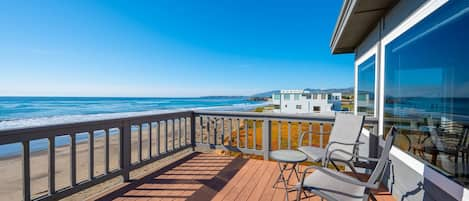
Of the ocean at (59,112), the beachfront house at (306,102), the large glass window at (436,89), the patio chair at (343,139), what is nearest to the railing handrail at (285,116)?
the patio chair at (343,139)

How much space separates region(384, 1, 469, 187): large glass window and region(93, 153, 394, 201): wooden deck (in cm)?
94

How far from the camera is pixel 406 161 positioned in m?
2.10

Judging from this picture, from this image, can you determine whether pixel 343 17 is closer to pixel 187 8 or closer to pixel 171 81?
pixel 187 8

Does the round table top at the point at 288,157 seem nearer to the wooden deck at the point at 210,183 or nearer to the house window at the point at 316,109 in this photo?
the wooden deck at the point at 210,183

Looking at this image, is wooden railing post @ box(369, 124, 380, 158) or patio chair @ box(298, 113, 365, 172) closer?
patio chair @ box(298, 113, 365, 172)

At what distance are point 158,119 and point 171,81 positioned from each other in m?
22.7

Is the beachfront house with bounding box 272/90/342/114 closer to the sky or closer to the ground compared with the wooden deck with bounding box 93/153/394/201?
closer to the sky

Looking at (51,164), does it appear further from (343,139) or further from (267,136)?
(343,139)

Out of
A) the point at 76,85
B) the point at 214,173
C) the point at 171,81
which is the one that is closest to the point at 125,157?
the point at 214,173

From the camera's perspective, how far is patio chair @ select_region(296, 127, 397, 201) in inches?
53.7

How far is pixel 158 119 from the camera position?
3428 mm

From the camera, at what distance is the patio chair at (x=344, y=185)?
1.37 meters

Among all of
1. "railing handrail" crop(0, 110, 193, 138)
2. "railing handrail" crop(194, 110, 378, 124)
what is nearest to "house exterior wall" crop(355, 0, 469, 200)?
"railing handrail" crop(194, 110, 378, 124)

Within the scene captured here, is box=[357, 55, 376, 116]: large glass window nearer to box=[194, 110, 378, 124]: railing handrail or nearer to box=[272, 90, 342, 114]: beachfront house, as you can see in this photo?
box=[194, 110, 378, 124]: railing handrail
